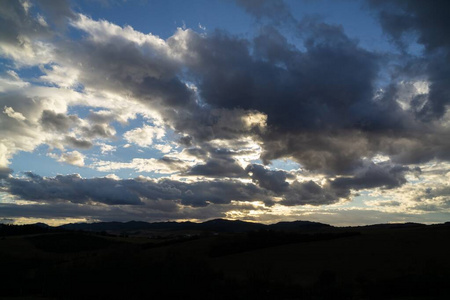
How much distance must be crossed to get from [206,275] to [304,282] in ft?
25.9

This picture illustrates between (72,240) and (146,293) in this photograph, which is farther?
(72,240)

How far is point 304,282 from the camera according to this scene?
2709 centimetres

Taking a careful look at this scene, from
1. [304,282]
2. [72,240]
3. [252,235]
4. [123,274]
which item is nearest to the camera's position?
[123,274]

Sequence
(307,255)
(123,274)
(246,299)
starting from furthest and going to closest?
(307,255) → (123,274) → (246,299)

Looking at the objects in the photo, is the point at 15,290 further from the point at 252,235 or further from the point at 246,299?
the point at 252,235

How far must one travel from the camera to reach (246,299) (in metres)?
18.6

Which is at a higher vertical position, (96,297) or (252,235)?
(252,235)

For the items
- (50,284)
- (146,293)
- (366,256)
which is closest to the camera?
(146,293)

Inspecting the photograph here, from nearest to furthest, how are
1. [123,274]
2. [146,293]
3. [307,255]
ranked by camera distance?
[146,293] → [123,274] → [307,255]

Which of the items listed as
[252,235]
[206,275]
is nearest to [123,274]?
[206,275]

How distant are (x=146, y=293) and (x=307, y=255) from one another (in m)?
24.5

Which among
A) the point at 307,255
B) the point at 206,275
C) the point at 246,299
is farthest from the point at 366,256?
the point at 246,299

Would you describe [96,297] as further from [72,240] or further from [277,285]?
[72,240]

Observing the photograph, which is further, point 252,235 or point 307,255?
point 252,235
